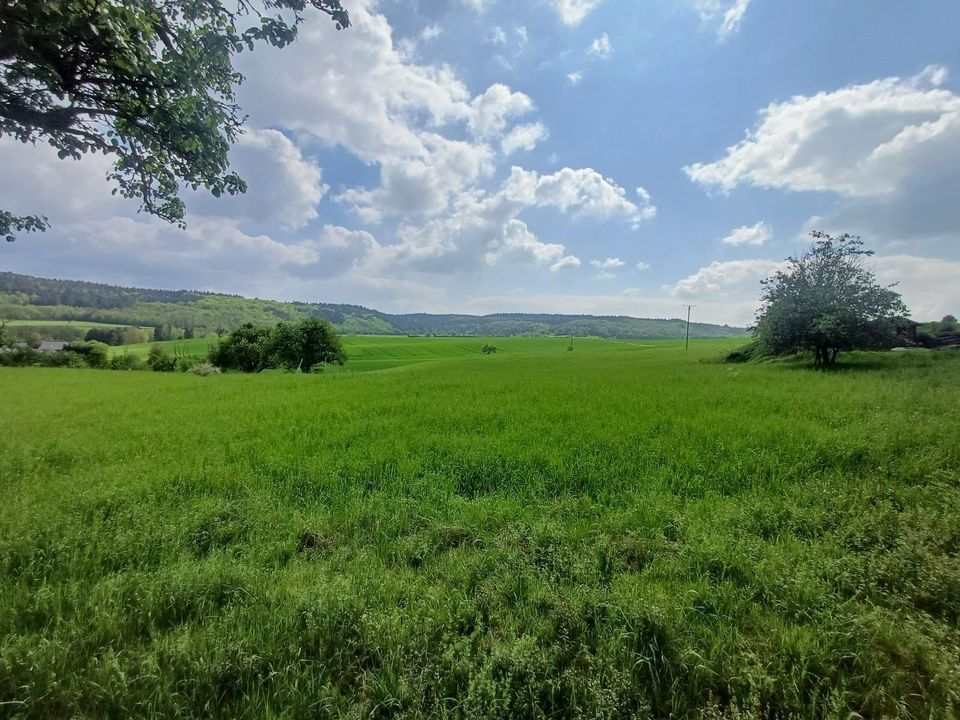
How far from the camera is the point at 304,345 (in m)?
56.6

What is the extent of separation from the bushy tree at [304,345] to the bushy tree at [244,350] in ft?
9.54

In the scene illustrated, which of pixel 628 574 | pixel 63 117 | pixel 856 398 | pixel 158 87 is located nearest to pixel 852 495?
pixel 628 574

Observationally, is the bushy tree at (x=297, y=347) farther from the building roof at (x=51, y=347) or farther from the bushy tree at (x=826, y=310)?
the bushy tree at (x=826, y=310)

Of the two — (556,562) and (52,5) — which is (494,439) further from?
(52,5)

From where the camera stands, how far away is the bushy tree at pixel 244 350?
196 ft

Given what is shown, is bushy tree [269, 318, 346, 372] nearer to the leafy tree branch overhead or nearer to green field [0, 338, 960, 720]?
green field [0, 338, 960, 720]

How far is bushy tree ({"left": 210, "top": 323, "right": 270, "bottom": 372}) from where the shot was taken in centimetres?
5969

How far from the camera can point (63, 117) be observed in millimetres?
4000

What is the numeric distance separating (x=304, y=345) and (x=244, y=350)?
500 inches

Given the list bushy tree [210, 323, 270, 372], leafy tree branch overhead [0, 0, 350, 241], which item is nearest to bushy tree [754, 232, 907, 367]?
leafy tree branch overhead [0, 0, 350, 241]

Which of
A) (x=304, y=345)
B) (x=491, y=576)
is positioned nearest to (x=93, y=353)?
(x=304, y=345)

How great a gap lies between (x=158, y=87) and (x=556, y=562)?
6531 mm

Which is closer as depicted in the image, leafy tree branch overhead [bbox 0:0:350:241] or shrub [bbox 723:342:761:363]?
leafy tree branch overhead [bbox 0:0:350:241]

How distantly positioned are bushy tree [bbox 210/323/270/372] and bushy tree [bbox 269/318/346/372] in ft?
9.54
